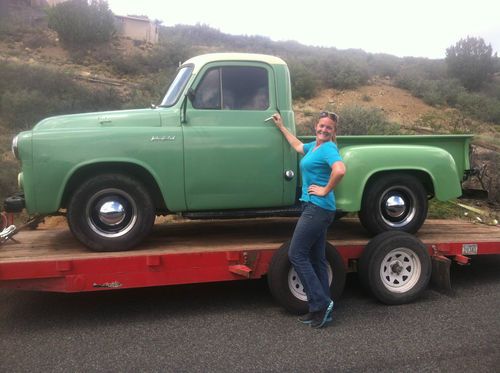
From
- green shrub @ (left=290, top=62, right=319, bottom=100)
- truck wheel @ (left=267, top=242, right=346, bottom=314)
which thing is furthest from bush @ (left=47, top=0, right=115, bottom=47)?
truck wheel @ (left=267, top=242, right=346, bottom=314)

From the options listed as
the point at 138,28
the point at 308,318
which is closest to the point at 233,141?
the point at 308,318

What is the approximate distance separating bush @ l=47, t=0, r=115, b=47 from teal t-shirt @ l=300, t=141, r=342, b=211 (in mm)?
27822

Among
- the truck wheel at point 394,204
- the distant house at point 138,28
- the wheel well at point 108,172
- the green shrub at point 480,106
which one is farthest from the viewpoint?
the distant house at point 138,28

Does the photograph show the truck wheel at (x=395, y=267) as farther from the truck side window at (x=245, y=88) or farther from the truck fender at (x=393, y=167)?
the truck side window at (x=245, y=88)

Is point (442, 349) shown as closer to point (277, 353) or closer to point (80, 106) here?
point (277, 353)

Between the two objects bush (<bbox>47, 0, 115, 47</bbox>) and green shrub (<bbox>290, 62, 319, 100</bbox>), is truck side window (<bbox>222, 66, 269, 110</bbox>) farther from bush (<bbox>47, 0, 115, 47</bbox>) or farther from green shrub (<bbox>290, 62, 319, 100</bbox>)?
bush (<bbox>47, 0, 115, 47</bbox>)

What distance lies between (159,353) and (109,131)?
79.6 inches

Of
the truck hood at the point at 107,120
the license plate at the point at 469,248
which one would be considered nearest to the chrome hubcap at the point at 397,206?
the license plate at the point at 469,248

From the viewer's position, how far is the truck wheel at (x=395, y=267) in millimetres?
4844

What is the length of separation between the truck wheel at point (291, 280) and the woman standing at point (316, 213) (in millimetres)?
205

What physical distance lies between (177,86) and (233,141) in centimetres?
89

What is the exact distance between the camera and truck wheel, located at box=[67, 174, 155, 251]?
4564 millimetres

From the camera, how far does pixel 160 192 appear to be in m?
4.86

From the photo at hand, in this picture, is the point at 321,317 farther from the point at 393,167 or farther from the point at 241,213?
the point at 393,167
